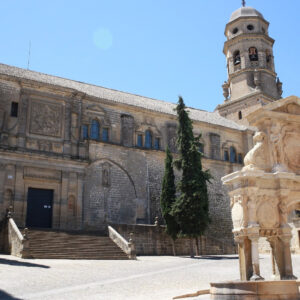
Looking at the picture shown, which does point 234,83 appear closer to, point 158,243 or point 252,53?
point 252,53

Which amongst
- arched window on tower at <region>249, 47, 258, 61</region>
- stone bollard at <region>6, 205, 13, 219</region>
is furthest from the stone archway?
arched window on tower at <region>249, 47, 258, 61</region>

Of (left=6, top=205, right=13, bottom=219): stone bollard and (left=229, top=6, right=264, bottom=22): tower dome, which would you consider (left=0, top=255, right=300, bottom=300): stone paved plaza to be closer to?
(left=6, top=205, right=13, bottom=219): stone bollard

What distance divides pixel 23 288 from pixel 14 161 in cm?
1671

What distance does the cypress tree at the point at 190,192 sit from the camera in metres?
26.8

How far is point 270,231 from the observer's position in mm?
Answer: 11703

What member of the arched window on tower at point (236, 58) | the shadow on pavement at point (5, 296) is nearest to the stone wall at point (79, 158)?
the arched window on tower at point (236, 58)

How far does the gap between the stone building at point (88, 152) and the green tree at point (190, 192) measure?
5.73 metres

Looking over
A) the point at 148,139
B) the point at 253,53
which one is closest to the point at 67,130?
the point at 148,139

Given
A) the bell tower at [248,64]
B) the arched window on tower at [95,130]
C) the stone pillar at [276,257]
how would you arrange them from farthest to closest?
the bell tower at [248,64]
the arched window on tower at [95,130]
the stone pillar at [276,257]

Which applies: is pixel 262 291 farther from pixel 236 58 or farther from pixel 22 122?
pixel 236 58

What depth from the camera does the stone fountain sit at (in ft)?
37.4

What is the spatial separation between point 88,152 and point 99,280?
57.7 ft

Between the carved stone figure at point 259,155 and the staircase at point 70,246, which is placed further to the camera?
→ the staircase at point 70,246

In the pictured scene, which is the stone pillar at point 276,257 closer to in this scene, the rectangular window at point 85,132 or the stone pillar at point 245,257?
the stone pillar at point 245,257
